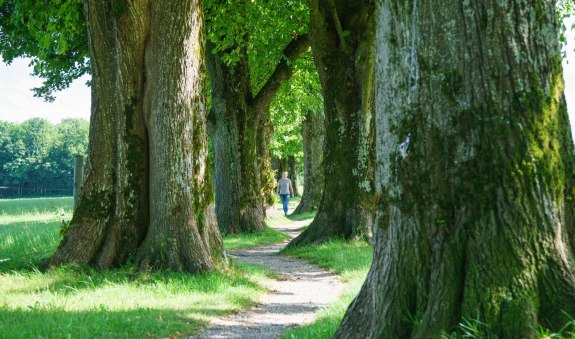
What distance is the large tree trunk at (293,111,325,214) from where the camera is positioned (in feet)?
105

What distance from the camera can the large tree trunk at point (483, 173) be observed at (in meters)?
3.97

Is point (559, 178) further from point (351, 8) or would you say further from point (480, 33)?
point (351, 8)

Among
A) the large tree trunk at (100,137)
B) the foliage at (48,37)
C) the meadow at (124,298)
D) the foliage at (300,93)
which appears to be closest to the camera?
the meadow at (124,298)

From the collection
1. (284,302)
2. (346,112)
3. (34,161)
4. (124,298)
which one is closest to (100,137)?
(124,298)

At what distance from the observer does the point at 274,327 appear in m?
7.23

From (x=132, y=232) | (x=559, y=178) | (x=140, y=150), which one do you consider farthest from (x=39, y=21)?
(x=559, y=178)

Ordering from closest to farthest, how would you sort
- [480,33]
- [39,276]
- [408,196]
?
[480,33]
[408,196]
[39,276]

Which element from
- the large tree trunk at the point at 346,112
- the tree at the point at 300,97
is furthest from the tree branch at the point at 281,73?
the large tree trunk at the point at 346,112

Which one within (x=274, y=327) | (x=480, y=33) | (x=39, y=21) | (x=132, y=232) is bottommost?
(x=274, y=327)

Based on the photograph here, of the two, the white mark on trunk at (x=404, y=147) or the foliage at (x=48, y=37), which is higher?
the foliage at (x=48, y=37)

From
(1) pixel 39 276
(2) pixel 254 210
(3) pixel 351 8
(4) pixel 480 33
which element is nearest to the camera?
(4) pixel 480 33

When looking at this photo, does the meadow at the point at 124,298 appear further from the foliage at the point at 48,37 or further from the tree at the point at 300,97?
the tree at the point at 300,97

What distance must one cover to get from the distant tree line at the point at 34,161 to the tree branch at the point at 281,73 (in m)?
78.0

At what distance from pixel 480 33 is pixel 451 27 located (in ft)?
0.64
